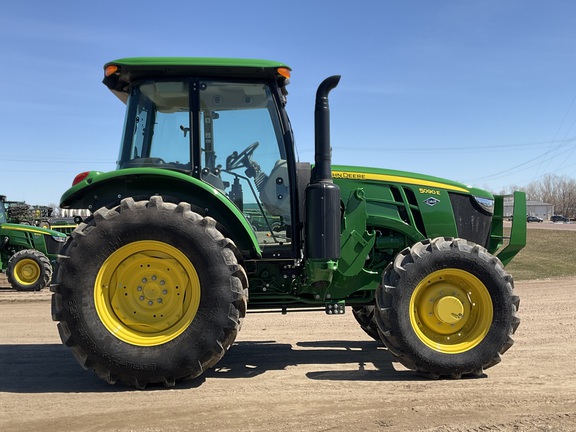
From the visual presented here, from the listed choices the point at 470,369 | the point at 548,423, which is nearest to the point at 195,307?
the point at 470,369

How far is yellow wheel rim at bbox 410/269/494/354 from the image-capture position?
14.5 feet

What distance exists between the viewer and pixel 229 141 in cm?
464

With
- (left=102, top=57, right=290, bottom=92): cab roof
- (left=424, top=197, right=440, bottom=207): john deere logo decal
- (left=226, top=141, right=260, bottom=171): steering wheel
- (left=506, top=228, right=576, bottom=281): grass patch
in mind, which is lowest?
(left=506, top=228, right=576, bottom=281): grass patch

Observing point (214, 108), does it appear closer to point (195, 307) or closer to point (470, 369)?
point (195, 307)

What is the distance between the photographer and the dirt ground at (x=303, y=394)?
337cm

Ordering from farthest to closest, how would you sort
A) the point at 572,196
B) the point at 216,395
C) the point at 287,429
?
the point at 572,196 < the point at 216,395 < the point at 287,429

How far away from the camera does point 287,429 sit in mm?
3252

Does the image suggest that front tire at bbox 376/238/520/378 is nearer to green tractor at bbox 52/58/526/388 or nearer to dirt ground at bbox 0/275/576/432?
green tractor at bbox 52/58/526/388

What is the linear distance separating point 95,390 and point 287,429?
68.3 inches

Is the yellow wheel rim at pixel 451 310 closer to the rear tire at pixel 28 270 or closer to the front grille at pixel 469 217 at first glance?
the front grille at pixel 469 217

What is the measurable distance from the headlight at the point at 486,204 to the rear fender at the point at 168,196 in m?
2.38

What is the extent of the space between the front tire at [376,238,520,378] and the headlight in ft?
2.94

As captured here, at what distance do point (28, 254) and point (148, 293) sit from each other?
10.6m

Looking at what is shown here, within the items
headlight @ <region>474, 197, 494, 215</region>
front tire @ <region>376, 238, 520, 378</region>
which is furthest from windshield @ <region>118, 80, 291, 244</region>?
headlight @ <region>474, 197, 494, 215</region>
